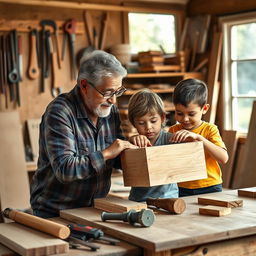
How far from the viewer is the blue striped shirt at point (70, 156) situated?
2.68 meters

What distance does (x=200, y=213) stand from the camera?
2553 millimetres

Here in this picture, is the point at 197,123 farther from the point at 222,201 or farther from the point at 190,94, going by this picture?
the point at 222,201

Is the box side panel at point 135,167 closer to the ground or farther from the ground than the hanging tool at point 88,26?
closer to the ground

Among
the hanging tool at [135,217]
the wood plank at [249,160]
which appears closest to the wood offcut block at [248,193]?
the hanging tool at [135,217]

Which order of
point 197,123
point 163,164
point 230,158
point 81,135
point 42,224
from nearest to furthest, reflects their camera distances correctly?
point 42,224, point 163,164, point 81,135, point 197,123, point 230,158

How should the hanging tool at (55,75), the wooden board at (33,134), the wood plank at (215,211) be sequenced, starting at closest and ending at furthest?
1. the wood plank at (215,211)
2. the wooden board at (33,134)
3. the hanging tool at (55,75)

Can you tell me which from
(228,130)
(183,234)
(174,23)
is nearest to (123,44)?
(174,23)

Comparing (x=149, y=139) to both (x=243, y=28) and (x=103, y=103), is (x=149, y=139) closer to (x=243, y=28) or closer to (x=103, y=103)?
(x=103, y=103)

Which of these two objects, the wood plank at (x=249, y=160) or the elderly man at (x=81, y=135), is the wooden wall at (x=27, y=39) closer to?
the wood plank at (x=249, y=160)

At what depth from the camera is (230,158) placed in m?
5.88

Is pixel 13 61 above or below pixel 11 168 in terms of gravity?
above

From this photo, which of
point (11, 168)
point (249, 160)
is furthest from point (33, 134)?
point (249, 160)

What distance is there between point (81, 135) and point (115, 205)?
485 mm

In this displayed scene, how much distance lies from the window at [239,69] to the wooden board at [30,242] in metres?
4.14
